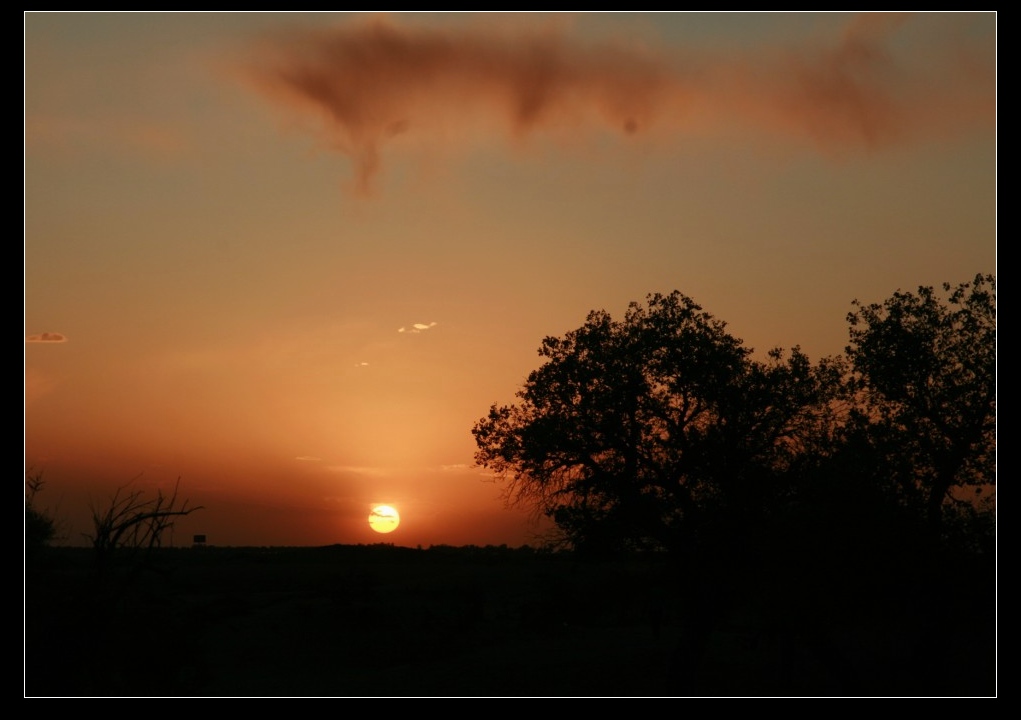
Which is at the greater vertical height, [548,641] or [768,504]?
[768,504]

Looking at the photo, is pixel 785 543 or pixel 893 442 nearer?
pixel 785 543

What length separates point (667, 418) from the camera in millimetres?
28984

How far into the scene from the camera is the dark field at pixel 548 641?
2016 cm

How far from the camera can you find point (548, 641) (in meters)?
40.5

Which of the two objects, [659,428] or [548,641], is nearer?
[659,428]

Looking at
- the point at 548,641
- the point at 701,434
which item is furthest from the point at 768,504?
the point at 548,641

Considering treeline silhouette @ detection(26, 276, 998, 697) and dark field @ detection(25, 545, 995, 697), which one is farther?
treeline silhouette @ detection(26, 276, 998, 697)

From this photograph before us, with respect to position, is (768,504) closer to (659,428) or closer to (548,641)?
(659,428)

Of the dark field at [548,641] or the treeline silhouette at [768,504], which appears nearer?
the dark field at [548,641]

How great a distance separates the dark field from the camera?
66.1 ft

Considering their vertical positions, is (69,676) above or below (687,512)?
below
